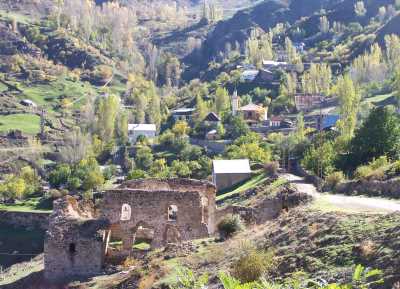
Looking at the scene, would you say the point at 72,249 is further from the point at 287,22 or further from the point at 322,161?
the point at 287,22

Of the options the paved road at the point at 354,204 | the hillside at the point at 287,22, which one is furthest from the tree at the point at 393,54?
the paved road at the point at 354,204

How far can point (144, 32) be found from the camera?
656ft

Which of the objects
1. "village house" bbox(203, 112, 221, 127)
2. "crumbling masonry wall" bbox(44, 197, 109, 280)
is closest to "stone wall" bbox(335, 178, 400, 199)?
"crumbling masonry wall" bbox(44, 197, 109, 280)

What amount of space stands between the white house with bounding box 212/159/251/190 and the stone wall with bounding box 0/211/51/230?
14.4m

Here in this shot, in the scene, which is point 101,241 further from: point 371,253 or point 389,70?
point 389,70

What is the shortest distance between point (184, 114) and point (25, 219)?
4441 cm

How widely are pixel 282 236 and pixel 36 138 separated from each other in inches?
3148

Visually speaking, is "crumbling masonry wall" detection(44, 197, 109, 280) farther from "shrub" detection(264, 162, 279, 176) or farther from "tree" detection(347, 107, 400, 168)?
"shrub" detection(264, 162, 279, 176)

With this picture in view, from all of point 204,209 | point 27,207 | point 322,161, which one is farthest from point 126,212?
point 27,207

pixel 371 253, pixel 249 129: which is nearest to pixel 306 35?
pixel 249 129

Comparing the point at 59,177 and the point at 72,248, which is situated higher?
the point at 59,177

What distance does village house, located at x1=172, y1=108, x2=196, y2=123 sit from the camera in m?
93.7

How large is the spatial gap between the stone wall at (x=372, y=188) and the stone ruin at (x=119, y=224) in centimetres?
601

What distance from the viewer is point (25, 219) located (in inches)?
2210
